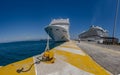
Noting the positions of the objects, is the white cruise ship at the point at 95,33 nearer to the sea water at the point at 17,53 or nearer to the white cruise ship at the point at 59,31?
the white cruise ship at the point at 59,31

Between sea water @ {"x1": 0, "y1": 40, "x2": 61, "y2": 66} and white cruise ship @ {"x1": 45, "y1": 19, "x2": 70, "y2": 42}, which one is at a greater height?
white cruise ship @ {"x1": 45, "y1": 19, "x2": 70, "y2": 42}

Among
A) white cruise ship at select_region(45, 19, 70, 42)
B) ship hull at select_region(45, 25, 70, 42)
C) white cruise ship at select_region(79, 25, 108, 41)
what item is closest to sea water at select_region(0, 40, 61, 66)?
ship hull at select_region(45, 25, 70, 42)

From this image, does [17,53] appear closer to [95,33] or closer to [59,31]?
[59,31]

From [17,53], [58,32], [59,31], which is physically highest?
[59,31]

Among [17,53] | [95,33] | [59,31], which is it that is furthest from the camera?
[95,33]

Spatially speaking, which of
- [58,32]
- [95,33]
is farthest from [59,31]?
[95,33]

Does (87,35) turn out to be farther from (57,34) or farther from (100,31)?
(57,34)

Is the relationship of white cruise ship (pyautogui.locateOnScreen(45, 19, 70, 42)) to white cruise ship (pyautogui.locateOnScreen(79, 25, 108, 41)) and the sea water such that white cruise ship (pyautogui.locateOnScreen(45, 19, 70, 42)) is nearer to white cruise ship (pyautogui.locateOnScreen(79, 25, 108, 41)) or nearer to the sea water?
the sea water

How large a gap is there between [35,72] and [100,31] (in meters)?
127

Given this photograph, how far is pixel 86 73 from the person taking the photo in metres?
11.8

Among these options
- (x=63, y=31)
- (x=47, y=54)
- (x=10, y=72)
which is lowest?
(x=10, y=72)

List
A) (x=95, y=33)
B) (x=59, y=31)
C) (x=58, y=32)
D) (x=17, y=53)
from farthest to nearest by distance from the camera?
(x=95, y=33), (x=58, y=32), (x=59, y=31), (x=17, y=53)

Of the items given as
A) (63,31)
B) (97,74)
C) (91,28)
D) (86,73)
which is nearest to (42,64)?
(86,73)

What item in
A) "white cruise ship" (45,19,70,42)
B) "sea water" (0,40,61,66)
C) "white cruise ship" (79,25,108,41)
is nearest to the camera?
"sea water" (0,40,61,66)
